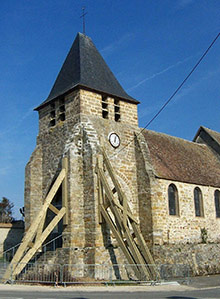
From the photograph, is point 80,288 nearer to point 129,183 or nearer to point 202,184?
point 129,183

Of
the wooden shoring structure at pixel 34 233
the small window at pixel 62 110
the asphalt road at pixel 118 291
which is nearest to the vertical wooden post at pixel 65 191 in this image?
the wooden shoring structure at pixel 34 233

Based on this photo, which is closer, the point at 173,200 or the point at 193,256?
the point at 193,256

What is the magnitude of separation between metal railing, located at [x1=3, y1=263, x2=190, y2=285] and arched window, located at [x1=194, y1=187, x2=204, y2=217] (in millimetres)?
4664

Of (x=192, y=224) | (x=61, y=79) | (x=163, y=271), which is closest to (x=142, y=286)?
(x=163, y=271)

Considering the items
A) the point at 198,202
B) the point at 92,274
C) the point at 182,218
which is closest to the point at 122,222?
the point at 92,274

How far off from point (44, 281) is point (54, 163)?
663 centimetres

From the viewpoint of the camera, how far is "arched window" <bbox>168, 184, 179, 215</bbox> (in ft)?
63.4

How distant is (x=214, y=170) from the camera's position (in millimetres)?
23859

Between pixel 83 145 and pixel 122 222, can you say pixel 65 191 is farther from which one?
pixel 122 222

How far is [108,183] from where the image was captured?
17.5 m

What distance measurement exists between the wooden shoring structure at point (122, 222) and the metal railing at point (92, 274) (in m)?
0.28

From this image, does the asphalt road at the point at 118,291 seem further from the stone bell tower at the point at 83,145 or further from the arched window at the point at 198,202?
the arched window at the point at 198,202

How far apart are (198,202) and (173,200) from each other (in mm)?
2263

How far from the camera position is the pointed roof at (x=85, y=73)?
1920 cm
